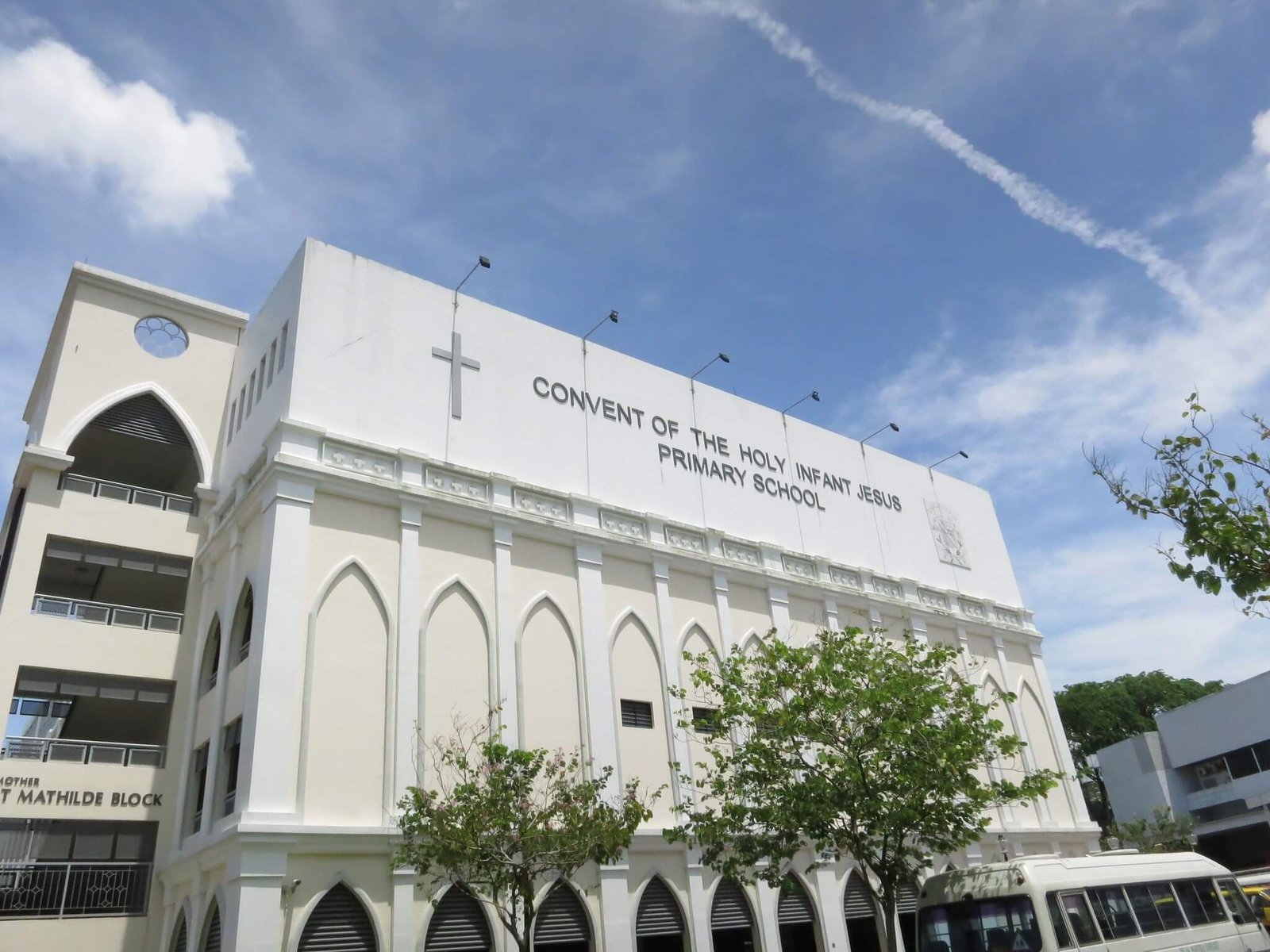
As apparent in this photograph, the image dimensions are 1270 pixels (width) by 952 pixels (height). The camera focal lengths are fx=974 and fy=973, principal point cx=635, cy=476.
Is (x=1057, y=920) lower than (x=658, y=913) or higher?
lower

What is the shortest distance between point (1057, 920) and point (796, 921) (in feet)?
28.1

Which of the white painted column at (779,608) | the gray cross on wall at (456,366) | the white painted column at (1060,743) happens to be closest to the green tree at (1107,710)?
the white painted column at (1060,743)

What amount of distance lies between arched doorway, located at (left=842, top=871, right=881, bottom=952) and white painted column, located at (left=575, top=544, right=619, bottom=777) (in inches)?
281

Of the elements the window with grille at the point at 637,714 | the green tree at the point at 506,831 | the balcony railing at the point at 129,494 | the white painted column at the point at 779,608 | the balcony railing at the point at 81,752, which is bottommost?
the green tree at the point at 506,831

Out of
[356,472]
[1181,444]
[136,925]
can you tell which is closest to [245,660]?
[356,472]

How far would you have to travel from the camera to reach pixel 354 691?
17875mm

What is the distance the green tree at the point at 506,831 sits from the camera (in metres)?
15.4

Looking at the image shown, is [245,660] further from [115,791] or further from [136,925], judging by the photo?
[136,925]

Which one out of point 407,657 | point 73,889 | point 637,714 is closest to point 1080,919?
point 637,714

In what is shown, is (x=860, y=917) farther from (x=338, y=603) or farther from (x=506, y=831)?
(x=338, y=603)

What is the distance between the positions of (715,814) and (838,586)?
9.06 metres

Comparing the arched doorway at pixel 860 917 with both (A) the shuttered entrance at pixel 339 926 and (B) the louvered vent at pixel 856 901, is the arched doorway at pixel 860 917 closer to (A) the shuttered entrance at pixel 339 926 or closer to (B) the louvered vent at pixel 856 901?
(B) the louvered vent at pixel 856 901

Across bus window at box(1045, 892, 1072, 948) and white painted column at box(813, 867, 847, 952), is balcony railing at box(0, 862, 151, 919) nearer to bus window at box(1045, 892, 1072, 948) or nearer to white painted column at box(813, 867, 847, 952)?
white painted column at box(813, 867, 847, 952)

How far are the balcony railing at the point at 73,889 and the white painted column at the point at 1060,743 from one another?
85.7 ft
